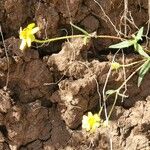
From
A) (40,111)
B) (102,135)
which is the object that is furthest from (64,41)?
(102,135)

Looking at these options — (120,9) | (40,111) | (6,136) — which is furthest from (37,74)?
(120,9)

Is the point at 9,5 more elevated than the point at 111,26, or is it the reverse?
the point at 9,5

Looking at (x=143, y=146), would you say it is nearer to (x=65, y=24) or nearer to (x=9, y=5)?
(x=65, y=24)

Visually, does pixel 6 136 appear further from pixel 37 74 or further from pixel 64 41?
pixel 64 41

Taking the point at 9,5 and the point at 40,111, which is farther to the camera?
the point at 40,111

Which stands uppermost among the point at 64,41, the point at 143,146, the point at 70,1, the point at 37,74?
the point at 70,1

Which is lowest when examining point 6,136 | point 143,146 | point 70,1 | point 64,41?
point 143,146
